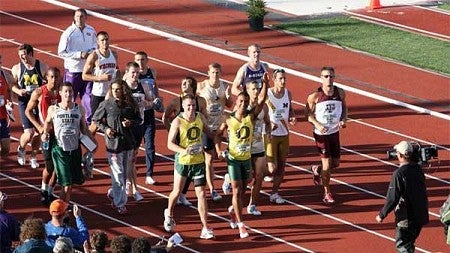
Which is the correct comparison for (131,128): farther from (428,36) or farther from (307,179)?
(428,36)

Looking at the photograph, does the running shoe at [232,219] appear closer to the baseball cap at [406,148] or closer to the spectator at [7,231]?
the baseball cap at [406,148]

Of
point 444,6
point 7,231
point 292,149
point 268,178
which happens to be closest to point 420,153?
point 268,178

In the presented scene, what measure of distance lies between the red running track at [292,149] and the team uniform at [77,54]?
3.90 ft

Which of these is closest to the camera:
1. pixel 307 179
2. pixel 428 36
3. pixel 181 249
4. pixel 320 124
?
pixel 181 249

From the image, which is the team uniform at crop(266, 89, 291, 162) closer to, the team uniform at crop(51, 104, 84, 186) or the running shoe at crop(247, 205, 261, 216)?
the running shoe at crop(247, 205, 261, 216)

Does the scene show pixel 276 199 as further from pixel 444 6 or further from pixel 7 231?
pixel 444 6

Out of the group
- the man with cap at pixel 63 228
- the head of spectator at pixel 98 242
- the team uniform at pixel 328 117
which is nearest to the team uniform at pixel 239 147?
the team uniform at pixel 328 117

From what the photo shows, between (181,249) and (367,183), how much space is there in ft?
→ 13.2

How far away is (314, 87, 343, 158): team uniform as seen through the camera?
62.6 ft

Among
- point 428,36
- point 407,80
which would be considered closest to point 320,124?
point 407,80

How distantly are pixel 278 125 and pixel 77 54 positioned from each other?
4.05 metres

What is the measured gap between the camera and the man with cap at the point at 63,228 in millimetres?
14898

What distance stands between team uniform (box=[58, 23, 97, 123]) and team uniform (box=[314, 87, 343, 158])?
162 inches

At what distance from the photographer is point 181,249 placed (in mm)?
17484
